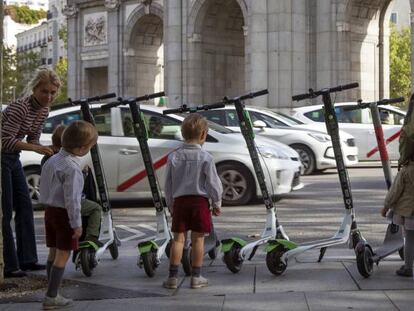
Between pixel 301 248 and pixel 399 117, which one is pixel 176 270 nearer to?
pixel 301 248

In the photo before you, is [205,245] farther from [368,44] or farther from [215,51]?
[215,51]

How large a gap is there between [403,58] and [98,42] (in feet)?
96.1

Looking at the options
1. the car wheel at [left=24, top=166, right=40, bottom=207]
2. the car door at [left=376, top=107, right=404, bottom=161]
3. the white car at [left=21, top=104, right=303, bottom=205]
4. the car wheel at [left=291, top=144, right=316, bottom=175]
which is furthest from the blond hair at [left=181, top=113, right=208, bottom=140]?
the car door at [left=376, top=107, right=404, bottom=161]

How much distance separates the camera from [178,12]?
39531 mm

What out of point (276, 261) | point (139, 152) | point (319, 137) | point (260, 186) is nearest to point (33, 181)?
point (139, 152)

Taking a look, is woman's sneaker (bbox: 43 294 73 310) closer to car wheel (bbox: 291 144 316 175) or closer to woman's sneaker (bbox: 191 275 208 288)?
woman's sneaker (bbox: 191 275 208 288)

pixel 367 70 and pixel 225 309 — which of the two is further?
pixel 367 70

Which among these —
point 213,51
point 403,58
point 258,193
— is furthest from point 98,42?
point 258,193

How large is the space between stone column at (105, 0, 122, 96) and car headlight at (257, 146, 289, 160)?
31865mm

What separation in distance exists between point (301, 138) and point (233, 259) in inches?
514

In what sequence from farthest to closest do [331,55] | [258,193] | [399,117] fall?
[331,55]
[399,117]
[258,193]

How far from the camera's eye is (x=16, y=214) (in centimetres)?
820

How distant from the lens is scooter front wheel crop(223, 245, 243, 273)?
26.2 ft

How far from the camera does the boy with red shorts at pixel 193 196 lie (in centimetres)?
741
